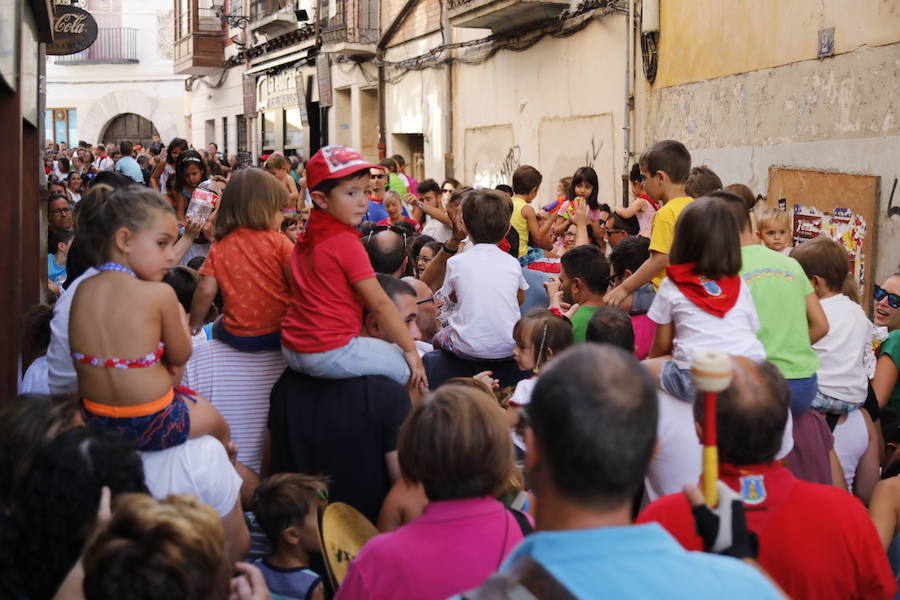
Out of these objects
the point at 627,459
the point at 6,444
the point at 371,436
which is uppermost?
the point at 627,459

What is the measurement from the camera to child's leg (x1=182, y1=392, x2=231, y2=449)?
3.36m

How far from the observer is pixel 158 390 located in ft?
10.4

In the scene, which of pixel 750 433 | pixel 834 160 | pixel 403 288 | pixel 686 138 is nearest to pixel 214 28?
pixel 686 138

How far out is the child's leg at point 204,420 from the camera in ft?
11.0

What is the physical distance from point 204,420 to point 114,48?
39.1 metres

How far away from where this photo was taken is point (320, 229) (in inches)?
150

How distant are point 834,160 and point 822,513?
6408 mm

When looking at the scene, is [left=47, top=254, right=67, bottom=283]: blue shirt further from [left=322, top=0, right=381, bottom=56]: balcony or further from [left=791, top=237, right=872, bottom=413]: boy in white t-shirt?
[left=322, top=0, right=381, bottom=56]: balcony

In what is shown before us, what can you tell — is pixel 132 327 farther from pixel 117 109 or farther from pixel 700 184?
pixel 117 109

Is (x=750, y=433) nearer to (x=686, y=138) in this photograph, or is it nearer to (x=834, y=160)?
(x=834, y=160)

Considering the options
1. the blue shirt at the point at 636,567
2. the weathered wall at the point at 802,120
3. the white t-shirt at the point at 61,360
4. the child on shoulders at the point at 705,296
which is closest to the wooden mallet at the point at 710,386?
the blue shirt at the point at 636,567

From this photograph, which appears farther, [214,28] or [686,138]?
[214,28]

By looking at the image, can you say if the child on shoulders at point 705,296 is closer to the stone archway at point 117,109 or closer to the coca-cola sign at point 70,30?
the coca-cola sign at point 70,30

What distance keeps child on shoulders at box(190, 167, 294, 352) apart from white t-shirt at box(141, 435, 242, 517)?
0.91m
